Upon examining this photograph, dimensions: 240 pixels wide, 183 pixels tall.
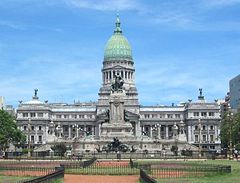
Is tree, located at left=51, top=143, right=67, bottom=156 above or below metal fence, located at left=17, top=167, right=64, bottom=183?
above

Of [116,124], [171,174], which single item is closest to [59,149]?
[116,124]

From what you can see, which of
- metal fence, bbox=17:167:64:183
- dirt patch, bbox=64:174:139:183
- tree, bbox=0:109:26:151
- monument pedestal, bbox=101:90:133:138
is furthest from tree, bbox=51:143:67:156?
metal fence, bbox=17:167:64:183

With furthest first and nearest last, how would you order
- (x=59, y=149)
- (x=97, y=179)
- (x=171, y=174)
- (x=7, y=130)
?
(x=7, y=130) < (x=59, y=149) < (x=171, y=174) < (x=97, y=179)

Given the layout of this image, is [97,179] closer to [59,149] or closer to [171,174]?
[171,174]

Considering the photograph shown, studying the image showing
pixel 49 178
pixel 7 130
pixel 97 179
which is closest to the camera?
pixel 49 178

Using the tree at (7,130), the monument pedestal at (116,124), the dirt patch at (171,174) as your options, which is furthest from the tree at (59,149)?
the dirt patch at (171,174)

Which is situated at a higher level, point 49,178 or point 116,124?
point 116,124

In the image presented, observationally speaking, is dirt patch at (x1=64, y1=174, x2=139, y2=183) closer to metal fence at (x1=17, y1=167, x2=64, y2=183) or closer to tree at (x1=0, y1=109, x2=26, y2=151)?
metal fence at (x1=17, y1=167, x2=64, y2=183)

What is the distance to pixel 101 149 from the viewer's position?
420 ft

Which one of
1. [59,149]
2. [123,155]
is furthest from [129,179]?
[59,149]

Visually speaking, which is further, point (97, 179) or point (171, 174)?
point (171, 174)

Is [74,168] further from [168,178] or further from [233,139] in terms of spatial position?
[233,139]

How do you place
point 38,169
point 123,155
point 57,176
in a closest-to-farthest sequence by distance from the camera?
point 57,176
point 38,169
point 123,155

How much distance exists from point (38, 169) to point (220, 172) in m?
17.6
